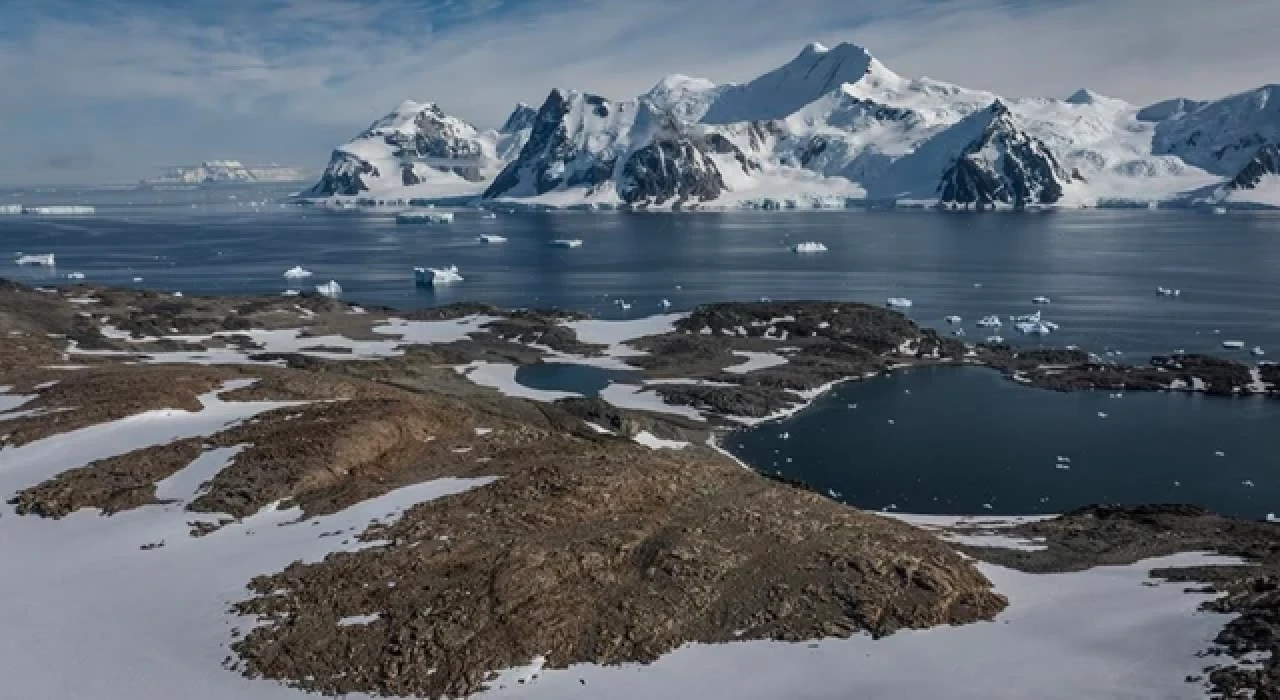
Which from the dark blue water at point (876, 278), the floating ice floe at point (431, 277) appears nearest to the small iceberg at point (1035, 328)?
the dark blue water at point (876, 278)

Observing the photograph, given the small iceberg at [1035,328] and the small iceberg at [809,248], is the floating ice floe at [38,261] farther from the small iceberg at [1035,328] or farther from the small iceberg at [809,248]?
the small iceberg at [1035,328]

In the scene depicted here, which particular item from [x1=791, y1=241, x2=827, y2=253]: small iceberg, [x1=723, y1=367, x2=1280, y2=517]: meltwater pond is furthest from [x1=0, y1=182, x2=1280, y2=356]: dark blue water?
[x1=723, y1=367, x2=1280, y2=517]: meltwater pond

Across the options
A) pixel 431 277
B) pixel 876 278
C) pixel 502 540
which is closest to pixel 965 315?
pixel 876 278

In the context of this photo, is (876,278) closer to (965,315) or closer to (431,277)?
(965,315)

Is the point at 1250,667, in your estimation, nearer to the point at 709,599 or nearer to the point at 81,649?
the point at 709,599

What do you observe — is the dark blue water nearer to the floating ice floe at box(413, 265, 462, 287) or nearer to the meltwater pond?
the floating ice floe at box(413, 265, 462, 287)
